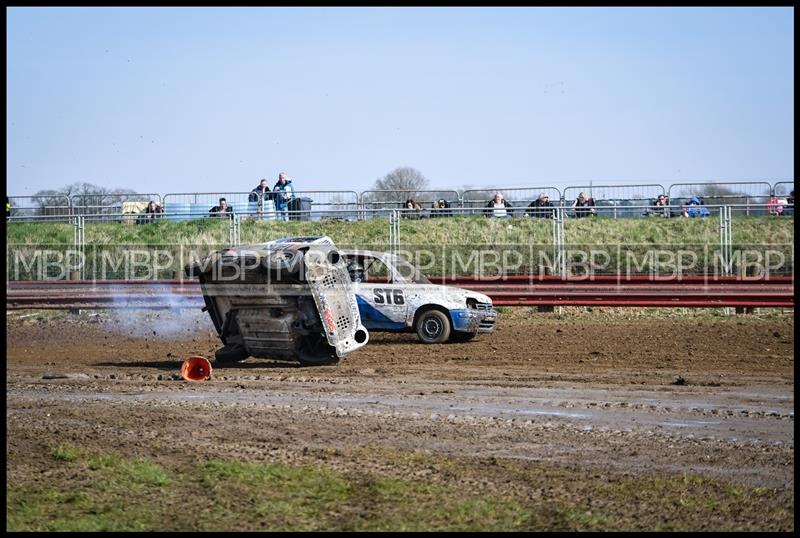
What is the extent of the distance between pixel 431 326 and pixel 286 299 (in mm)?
4531

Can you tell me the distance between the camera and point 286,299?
1408 cm

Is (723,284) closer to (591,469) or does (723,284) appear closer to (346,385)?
(346,385)

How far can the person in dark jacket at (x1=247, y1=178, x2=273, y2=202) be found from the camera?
28.9 meters

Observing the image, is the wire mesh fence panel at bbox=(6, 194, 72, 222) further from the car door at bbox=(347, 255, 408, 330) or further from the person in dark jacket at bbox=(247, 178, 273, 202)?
the car door at bbox=(347, 255, 408, 330)

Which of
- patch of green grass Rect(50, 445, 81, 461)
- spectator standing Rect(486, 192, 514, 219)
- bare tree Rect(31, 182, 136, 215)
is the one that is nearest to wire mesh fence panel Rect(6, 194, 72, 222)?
bare tree Rect(31, 182, 136, 215)

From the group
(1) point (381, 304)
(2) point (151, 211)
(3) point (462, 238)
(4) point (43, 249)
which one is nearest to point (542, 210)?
(3) point (462, 238)

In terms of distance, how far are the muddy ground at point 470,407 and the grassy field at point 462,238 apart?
657cm

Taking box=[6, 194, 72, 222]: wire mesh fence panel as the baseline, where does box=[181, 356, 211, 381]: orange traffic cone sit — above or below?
below

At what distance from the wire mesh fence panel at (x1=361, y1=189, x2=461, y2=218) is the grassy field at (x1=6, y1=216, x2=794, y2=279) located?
0.62 meters

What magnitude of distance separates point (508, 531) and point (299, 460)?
263cm

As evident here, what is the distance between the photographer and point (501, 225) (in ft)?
94.8

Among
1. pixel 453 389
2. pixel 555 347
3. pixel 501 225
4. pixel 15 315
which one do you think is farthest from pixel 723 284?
pixel 15 315

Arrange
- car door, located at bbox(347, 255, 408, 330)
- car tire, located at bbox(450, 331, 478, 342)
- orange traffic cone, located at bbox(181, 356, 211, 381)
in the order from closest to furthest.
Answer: orange traffic cone, located at bbox(181, 356, 211, 381) → car door, located at bbox(347, 255, 408, 330) → car tire, located at bbox(450, 331, 478, 342)

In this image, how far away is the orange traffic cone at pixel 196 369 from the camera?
13742 mm
